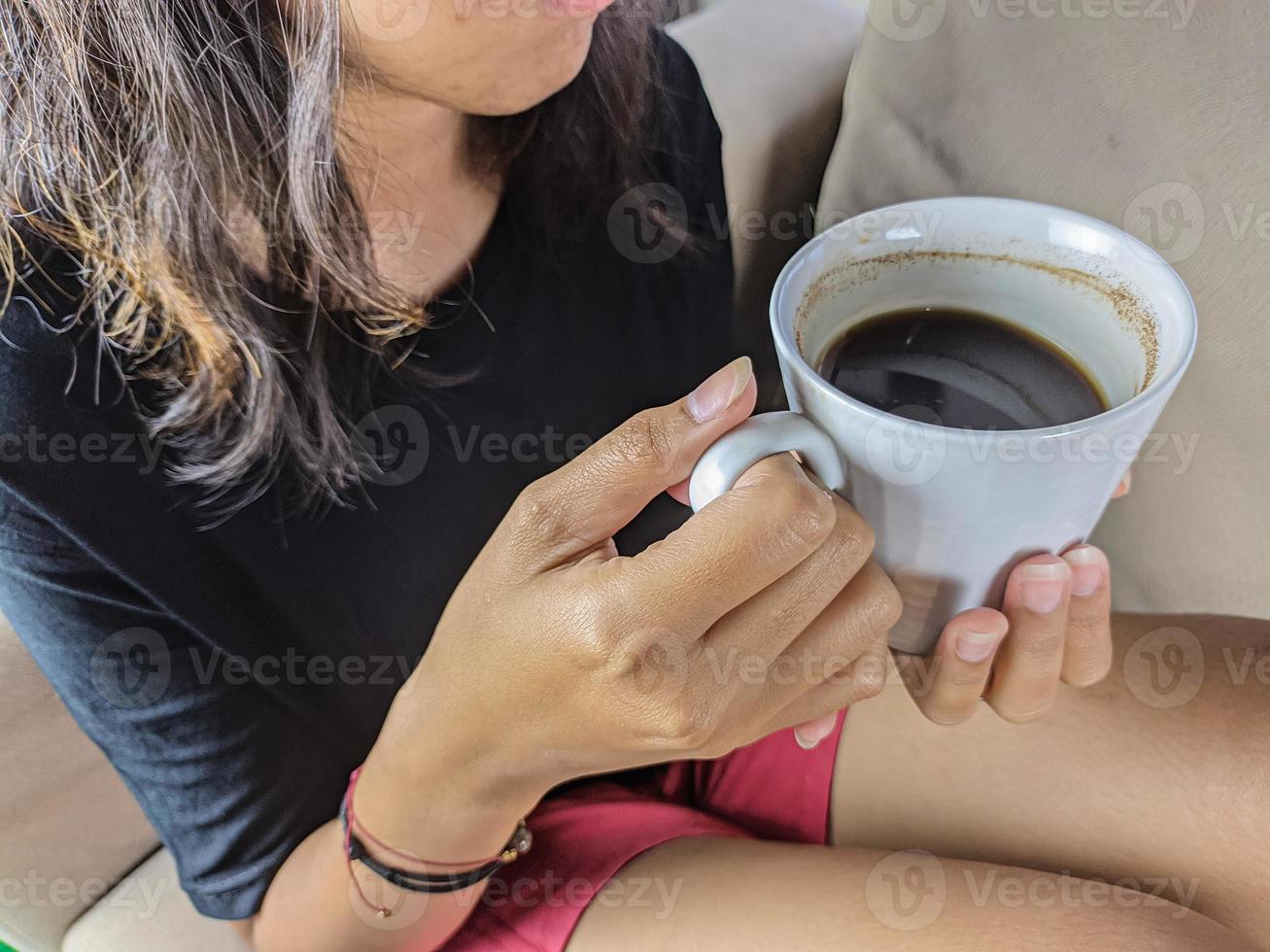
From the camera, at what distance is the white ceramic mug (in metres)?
0.41

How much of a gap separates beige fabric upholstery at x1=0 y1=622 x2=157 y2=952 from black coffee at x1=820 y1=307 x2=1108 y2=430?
619mm

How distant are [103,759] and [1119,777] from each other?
79cm

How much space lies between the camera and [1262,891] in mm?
646

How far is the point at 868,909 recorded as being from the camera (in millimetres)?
596

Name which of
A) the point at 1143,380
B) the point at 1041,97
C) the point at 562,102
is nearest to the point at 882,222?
the point at 1143,380

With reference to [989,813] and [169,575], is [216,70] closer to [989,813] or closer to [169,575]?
[169,575]
